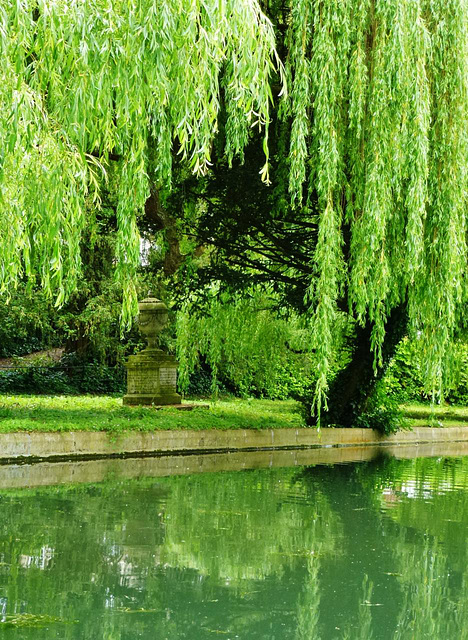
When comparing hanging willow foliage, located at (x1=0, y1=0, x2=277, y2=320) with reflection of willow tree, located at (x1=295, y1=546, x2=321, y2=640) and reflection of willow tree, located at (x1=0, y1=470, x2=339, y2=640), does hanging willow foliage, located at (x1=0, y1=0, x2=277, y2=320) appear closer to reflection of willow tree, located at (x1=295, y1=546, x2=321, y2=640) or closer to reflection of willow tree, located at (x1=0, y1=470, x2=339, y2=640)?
reflection of willow tree, located at (x1=0, y1=470, x2=339, y2=640)

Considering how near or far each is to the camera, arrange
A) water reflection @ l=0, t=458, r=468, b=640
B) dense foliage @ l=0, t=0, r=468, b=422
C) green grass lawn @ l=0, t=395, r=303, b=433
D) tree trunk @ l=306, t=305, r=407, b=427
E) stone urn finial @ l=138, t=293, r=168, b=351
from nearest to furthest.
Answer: water reflection @ l=0, t=458, r=468, b=640, dense foliage @ l=0, t=0, r=468, b=422, green grass lawn @ l=0, t=395, r=303, b=433, tree trunk @ l=306, t=305, r=407, b=427, stone urn finial @ l=138, t=293, r=168, b=351

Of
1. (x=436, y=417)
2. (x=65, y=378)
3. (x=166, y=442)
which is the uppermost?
(x=65, y=378)

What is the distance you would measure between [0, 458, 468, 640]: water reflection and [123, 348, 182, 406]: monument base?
252 inches

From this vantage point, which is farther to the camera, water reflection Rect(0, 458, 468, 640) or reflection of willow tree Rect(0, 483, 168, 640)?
reflection of willow tree Rect(0, 483, 168, 640)

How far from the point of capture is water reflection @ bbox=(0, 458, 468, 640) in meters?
5.73

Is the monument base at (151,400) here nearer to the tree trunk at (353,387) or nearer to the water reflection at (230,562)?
the tree trunk at (353,387)

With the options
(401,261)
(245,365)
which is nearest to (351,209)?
(401,261)

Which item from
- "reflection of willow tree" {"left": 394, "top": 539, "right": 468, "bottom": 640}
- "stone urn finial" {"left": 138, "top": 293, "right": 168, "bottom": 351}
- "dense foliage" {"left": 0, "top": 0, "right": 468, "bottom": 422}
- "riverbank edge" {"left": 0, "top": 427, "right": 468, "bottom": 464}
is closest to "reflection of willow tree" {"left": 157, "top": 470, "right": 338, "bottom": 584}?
"reflection of willow tree" {"left": 394, "top": 539, "right": 468, "bottom": 640}

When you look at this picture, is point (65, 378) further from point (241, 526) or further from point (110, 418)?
point (241, 526)

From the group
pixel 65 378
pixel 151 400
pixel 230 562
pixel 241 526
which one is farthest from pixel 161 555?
pixel 65 378

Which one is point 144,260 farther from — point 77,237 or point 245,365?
point 77,237

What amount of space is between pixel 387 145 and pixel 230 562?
5.99 m

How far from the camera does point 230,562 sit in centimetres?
739

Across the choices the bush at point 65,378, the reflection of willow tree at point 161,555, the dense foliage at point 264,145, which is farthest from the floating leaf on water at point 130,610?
the bush at point 65,378
